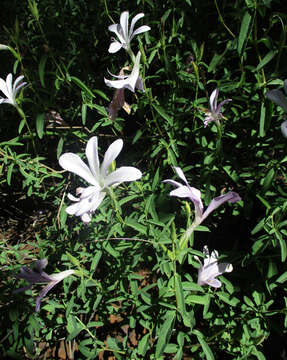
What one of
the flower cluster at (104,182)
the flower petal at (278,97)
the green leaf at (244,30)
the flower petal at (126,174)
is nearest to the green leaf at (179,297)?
the flower cluster at (104,182)

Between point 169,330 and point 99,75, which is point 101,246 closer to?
point 169,330

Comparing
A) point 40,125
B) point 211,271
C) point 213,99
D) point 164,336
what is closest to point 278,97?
point 213,99

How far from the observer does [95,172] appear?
3.49ft

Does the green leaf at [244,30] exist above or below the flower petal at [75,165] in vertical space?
above

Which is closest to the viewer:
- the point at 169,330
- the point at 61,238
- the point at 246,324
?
the point at 169,330

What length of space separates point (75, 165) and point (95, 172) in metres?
0.08

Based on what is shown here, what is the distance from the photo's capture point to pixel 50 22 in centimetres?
183

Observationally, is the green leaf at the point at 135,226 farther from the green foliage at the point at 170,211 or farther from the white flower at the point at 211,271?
the white flower at the point at 211,271

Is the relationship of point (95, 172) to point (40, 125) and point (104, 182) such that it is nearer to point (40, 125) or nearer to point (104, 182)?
point (104, 182)

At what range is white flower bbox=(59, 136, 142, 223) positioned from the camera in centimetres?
96

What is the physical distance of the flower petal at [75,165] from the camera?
102 cm

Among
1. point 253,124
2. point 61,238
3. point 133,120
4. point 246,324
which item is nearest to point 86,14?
point 133,120

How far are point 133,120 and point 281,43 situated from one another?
1.39m

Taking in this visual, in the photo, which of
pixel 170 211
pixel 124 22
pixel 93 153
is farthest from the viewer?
pixel 170 211
